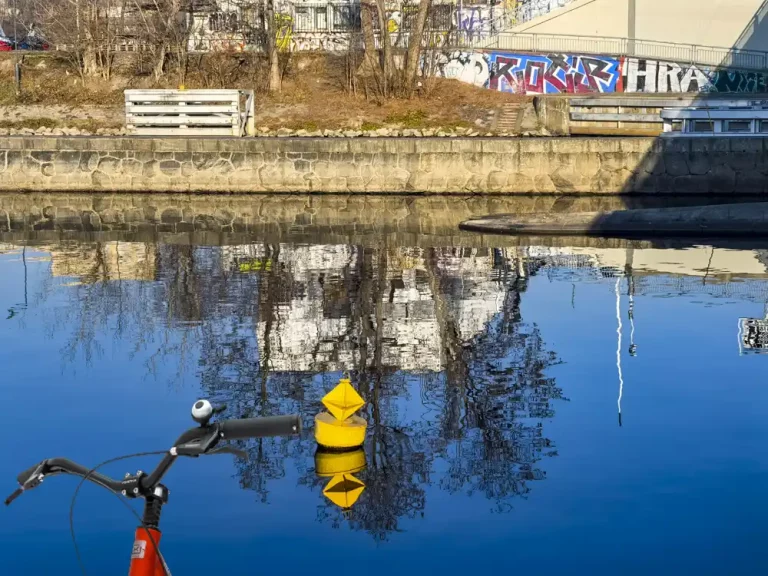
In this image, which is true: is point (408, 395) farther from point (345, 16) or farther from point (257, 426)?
point (345, 16)

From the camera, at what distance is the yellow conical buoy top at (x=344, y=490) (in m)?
8.25

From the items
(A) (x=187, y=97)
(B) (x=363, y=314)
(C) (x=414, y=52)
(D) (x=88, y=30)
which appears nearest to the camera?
(B) (x=363, y=314)

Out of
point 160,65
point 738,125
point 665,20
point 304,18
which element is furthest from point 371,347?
point 665,20

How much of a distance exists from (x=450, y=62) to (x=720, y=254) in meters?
26.9

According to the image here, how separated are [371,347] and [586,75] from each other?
118 ft

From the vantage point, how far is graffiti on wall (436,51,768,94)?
1794 inches

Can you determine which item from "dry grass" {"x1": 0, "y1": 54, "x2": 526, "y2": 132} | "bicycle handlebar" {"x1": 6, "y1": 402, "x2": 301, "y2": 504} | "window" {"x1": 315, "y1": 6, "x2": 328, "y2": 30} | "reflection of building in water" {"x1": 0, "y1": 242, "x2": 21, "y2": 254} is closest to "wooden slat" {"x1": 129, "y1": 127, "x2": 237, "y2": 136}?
"dry grass" {"x1": 0, "y1": 54, "x2": 526, "y2": 132}

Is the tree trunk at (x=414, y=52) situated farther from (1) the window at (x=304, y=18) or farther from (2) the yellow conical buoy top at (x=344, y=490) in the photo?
(2) the yellow conical buoy top at (x=344, y=490)

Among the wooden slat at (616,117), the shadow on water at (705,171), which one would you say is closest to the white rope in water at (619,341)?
the shadow on water at (705,171)

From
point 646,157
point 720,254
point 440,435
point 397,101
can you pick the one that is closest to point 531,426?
point 440,435

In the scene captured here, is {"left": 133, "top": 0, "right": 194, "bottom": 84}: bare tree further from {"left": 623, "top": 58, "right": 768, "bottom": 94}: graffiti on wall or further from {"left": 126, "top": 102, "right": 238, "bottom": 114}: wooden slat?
{"left": 623, "top": 58, "right": 768, "bottom": 94}: graffiti on wall

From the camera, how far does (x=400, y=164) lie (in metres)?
29.1

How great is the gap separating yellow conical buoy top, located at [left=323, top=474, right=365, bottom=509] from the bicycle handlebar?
146 inches

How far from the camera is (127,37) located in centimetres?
4547
